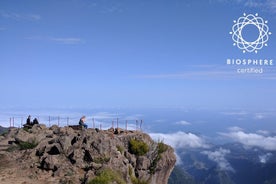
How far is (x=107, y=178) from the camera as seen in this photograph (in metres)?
37.5

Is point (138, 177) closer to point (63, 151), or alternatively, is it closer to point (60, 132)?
point (63, 151)

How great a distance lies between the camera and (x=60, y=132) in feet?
179

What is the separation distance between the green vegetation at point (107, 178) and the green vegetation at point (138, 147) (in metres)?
9.14

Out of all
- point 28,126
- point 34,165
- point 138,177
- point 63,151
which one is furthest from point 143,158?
point 28,126

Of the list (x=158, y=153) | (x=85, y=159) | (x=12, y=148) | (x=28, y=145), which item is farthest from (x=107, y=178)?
(x=12, y=148)

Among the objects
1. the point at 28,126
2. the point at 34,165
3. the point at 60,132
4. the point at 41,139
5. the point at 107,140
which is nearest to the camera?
the point at 34,165

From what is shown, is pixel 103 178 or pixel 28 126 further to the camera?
pixel 28 126

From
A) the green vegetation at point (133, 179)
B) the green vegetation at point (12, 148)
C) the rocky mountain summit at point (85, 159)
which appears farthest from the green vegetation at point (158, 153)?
the green vegetation at point (12, 148)

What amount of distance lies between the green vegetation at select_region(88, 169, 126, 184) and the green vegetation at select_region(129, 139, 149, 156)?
9.14m

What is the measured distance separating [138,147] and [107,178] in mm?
12003

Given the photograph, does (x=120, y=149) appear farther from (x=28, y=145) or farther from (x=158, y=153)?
(x=28, y=145)

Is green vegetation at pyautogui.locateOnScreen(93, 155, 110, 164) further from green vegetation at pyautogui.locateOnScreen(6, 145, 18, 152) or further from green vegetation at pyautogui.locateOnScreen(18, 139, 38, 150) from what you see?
green vegetation at pyautogui.locateOnScreen(6, 145, 18, 152)

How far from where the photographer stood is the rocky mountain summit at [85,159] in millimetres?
39312

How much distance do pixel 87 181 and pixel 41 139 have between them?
1625 centimetres
